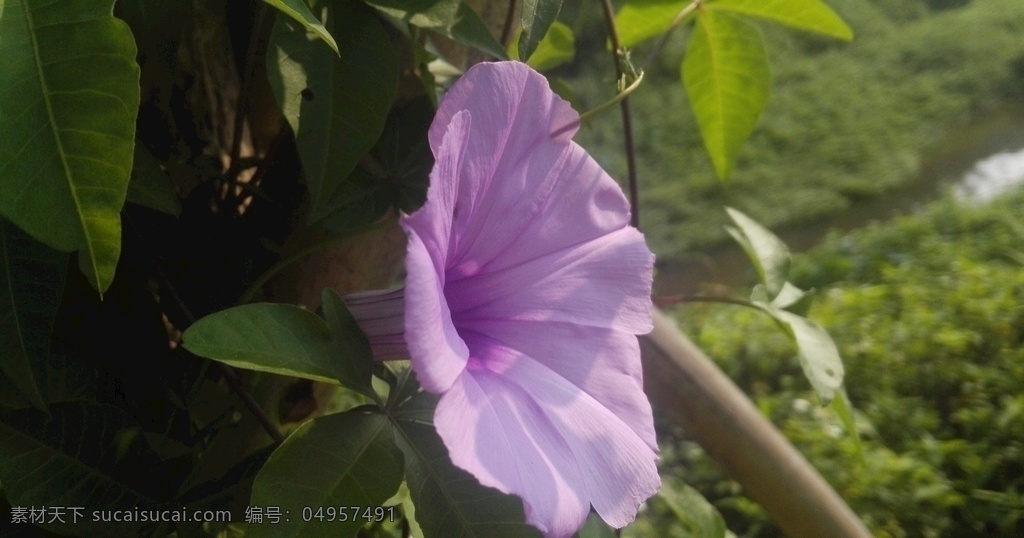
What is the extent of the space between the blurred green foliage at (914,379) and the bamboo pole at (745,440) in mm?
167

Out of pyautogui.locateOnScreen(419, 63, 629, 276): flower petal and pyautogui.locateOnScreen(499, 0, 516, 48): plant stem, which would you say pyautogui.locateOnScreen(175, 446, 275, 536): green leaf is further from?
pyautogui.locateOnScreen(499, 0, 516, 48): plant stem

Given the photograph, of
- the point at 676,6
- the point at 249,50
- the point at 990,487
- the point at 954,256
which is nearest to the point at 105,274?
the point at 249,50

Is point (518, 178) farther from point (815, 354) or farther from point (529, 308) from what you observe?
point (815, 354)

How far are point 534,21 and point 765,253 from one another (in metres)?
0.38

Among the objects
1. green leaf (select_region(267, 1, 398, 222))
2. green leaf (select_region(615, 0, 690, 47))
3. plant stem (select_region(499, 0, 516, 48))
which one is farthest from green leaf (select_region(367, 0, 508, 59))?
green leaf (select_region(615, 0, 690, 47))

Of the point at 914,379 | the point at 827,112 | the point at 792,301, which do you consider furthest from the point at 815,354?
the point at 827,112

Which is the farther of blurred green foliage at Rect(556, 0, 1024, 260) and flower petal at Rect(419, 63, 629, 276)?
blurred green foliage at Rect(556, 0, 1024, 260)

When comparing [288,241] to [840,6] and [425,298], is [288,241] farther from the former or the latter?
[840,6]

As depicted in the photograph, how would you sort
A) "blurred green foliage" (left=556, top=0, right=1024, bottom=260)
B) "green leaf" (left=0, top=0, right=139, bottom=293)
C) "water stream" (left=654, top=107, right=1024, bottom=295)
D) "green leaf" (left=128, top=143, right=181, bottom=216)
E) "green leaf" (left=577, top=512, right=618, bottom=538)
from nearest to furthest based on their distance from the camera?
"green leaf" (left=0, top=0, right=139, bottom=293) → "green leaf" (left=128, top=143, right=181, bottom=216) → "green leaf" (left=577, top=512, right=618, bottom=538) → "water stream" (left=654, top=107, right=1024, bottom=295) → "blurred green foliage" (left=556, top=0, right=1024, bottom=260)

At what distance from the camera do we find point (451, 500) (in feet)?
1.13

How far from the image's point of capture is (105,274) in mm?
257

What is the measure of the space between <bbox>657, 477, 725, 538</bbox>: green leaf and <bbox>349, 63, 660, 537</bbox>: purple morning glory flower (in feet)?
0.99

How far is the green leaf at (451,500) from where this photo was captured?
1.12 feet

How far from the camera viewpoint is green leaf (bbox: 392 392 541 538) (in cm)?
34
